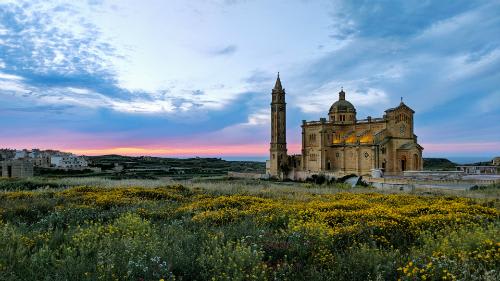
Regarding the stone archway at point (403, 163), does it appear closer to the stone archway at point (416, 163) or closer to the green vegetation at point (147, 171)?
the stone archway at point (416, 163)

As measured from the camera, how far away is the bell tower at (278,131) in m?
75.6

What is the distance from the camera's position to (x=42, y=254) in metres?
6.62

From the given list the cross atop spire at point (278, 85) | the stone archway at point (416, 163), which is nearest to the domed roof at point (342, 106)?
the cross atop spire at point (278, 85)

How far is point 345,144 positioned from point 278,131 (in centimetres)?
1491

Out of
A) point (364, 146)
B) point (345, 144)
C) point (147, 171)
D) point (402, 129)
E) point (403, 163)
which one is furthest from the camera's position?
point (147, 171)

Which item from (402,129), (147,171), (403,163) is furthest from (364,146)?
(147,171)

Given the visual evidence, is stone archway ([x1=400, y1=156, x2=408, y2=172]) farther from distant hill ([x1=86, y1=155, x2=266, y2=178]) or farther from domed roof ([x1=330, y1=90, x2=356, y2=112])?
distant hill ([x1=86, y1=155, x2=266, y2=178])

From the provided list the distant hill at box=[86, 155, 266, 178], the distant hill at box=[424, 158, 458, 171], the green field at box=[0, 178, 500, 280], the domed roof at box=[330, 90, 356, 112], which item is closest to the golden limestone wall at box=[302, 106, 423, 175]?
the domed roof at box=[330, 90, 356, 112]

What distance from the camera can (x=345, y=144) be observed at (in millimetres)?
66875

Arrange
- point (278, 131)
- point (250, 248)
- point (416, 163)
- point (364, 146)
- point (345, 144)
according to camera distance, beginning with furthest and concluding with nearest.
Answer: point (278, 131) → point (345, 144) → point (364, 146) → point (416, 163) → point (250, 248)

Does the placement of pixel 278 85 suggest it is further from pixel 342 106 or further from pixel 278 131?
pixel 342 106

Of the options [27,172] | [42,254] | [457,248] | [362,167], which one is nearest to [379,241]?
[457,248]

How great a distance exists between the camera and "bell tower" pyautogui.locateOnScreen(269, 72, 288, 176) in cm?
7562

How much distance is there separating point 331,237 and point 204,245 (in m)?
2.85
